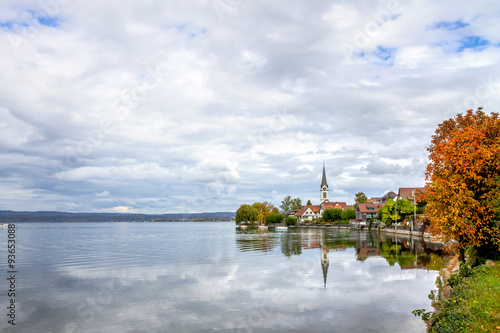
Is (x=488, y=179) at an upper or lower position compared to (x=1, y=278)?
upper

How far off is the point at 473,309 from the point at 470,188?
1211 centimetres

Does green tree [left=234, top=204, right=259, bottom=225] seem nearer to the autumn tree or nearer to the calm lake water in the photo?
the calm lake water

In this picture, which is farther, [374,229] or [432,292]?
[374,229]

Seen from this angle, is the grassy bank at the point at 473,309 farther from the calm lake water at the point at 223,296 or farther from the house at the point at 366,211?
the house at the point at 366,211

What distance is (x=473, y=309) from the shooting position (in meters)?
13.7

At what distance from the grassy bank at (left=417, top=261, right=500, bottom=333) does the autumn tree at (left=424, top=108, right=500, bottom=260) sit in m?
4.93

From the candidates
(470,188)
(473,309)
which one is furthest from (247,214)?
(473,309)

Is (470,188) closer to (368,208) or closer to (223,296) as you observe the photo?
(223,296)

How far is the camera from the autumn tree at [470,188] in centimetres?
2222

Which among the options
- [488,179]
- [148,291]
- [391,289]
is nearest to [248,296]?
[148,291]

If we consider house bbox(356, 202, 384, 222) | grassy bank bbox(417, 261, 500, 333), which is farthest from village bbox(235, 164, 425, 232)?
grassy bank bbox(417, 261, 500, 333)

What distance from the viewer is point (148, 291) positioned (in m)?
26.5

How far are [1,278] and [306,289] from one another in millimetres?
26891

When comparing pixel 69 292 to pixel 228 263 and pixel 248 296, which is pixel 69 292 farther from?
pixel 228 263
